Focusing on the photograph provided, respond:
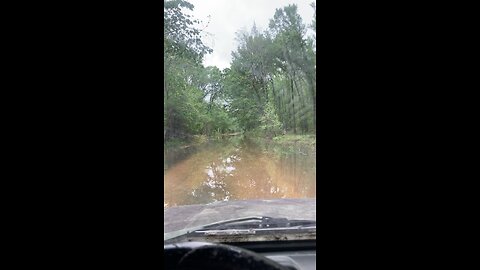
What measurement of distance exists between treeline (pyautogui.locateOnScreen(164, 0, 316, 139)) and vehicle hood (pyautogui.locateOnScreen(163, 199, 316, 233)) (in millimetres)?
274

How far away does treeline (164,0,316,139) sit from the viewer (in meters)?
1.15

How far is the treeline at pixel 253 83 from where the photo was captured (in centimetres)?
115

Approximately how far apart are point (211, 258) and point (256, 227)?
0.31 metres

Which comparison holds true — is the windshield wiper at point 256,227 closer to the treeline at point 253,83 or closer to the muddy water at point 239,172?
the muddy water at point 239,172

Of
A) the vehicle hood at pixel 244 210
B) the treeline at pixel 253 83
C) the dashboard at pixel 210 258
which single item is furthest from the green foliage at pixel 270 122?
the dashboard at pixel 210 258

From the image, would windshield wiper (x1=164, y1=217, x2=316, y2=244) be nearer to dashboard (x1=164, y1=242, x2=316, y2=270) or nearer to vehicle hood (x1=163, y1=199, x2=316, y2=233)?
vehicle hood (x1=163, y1=199, x2=316, y2=233)

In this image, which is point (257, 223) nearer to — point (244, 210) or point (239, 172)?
point (244, 210)

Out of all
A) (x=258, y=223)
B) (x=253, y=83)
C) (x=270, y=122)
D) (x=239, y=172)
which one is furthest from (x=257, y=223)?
(x=253, y=83)
